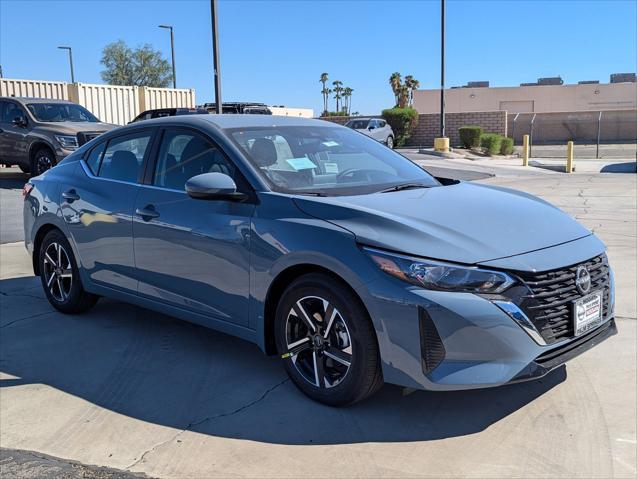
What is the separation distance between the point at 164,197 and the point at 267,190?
3.12 feet

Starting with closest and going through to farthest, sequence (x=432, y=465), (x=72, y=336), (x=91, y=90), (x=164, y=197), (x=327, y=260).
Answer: (x=432, y=465), (x=327, y=260), (x=164, y=197), (x=72, y=336), (x=91, y=90)

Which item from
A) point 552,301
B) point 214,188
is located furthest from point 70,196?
point 552,301

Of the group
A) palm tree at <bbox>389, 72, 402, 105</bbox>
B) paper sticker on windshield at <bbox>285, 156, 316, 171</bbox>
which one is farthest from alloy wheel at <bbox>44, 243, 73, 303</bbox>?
palm tree at <bbox>389, 72, 402, 105</bbox>

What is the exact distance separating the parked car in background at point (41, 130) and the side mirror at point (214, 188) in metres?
9.90

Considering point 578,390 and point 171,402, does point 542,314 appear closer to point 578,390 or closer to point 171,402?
point 578,390

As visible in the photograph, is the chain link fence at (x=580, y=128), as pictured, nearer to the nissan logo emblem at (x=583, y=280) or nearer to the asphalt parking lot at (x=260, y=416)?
the asphalt parking lot at (x=260, y=416)

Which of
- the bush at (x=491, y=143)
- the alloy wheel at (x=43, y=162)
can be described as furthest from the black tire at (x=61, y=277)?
the bush at (x=491, y=143)

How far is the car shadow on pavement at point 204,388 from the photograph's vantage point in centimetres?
359

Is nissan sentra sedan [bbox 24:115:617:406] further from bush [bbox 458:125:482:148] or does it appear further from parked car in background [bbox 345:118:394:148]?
bush [bbox 458:125:482:148]

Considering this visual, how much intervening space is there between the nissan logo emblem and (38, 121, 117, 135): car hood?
473 inches

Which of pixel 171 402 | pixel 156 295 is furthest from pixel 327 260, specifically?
pixel 156 295

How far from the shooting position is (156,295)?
4.68 m

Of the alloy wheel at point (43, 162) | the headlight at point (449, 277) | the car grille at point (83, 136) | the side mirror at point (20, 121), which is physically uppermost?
the side mirror at point (20, 121)

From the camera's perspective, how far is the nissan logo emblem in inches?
139
